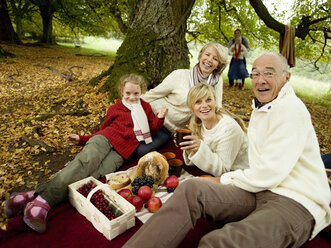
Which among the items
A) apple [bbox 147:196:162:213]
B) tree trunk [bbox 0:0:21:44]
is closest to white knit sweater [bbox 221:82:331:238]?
apple [bbox 147:196:162:213]

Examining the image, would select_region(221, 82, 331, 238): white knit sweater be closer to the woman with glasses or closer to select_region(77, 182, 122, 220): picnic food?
select_region(77, 182, 122, 220): picnic food

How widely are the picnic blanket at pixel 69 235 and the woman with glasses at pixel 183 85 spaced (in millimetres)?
1613

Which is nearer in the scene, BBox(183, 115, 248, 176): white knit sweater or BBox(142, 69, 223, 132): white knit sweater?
BBox(183, 115, 248, 176): white knit sweater

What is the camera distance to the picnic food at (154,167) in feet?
8.16

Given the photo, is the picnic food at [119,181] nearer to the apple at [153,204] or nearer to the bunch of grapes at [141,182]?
the bunch of grapes at [141,182]

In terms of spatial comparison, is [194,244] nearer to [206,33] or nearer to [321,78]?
[206,33]

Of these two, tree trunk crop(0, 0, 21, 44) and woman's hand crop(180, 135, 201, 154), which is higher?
tree trunk crop(0, 0, 21, 44)

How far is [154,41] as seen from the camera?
506 centimetres

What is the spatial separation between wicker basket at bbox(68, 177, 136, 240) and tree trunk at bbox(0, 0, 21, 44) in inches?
588

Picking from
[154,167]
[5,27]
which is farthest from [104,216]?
[5,27]

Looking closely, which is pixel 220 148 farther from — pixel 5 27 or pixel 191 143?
pixel 5 27

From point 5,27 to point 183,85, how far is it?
51.0 feet

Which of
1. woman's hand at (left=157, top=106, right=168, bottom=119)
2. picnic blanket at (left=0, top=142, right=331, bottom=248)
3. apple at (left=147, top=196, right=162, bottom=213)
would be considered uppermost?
woman's hand at (left=157, top=106, right=168, bottom=119)

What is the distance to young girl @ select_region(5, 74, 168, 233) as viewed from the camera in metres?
2.06
